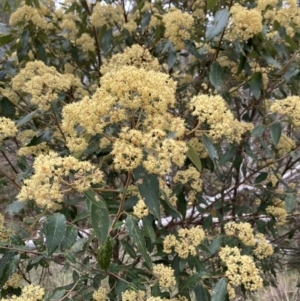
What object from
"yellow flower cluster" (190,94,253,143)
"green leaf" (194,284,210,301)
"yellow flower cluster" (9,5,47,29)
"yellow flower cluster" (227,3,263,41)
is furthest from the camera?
"yellow flower cluster" (9,5,47,29)

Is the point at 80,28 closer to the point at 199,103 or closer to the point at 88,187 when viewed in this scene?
the point at 199,103

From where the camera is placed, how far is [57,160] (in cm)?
131

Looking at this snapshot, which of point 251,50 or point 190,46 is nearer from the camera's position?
point 251,50

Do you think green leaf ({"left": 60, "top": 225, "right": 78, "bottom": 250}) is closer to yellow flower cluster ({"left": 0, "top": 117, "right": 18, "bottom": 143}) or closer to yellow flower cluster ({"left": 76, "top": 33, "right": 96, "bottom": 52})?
yellow flower cluster ({"left": 0, "top": 117, "right": 18, "bottom": 143})

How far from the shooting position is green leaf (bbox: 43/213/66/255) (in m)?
1.44

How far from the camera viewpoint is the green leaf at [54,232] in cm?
144

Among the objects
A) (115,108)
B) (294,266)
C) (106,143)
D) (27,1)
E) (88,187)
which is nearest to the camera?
(88,187)

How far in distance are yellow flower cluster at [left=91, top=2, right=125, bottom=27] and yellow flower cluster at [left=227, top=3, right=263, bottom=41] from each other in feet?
3.02

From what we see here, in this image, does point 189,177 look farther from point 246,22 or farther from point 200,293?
point 246,22

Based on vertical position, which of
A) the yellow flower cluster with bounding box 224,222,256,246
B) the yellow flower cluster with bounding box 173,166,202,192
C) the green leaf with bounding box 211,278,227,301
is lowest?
the green leaf with bounding box 211,278,227,301

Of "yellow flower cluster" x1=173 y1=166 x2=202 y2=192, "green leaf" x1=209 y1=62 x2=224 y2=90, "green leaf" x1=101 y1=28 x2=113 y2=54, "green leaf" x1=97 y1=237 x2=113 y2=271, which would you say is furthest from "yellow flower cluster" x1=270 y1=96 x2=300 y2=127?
"green leaf" x1=101 y1=28 x2=113 y2=54

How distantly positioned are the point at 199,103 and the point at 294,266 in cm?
278

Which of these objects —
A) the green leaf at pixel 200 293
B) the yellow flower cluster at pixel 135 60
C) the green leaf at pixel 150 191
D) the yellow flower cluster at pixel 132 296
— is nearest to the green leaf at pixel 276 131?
the yellow flower cluster at pixel 135 60

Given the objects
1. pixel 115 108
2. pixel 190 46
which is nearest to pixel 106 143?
pixel 115 108
